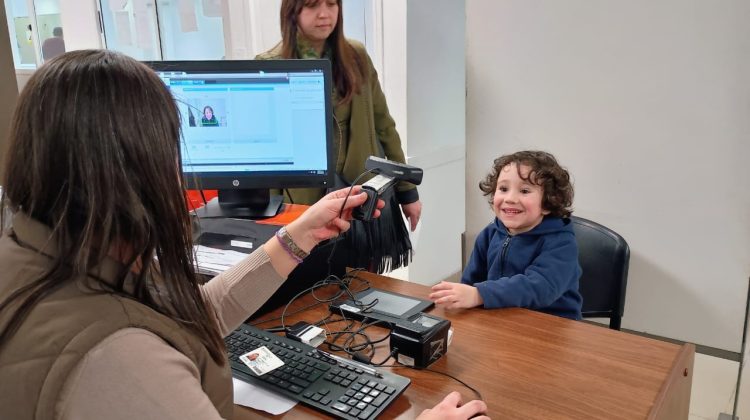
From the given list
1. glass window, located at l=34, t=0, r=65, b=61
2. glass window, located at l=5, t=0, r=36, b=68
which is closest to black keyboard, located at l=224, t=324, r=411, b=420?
glass window, located at l=34, t=0, r=65, b=61

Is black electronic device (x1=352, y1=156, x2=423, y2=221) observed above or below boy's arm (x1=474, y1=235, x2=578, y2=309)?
above

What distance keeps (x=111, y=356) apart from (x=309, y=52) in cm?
149

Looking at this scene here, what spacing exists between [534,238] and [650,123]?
0.77 m

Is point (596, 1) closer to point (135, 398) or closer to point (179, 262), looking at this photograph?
point (179, 262)

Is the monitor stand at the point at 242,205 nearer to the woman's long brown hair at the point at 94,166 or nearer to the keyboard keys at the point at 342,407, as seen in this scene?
the keyboard keys at the point at 342,407

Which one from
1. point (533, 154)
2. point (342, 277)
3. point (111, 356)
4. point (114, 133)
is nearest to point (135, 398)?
point (111, 356)

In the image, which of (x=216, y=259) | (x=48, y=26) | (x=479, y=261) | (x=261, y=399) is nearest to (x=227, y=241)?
(x=216, y=259)

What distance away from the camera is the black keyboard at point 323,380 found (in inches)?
38.9

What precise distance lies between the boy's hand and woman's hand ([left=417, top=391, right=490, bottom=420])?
16.1 inches

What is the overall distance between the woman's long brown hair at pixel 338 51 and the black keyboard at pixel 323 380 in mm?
1049

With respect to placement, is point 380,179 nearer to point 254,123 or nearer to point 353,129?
point 254,123

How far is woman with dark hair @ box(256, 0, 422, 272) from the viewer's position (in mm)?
1939

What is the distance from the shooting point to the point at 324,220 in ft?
4.02

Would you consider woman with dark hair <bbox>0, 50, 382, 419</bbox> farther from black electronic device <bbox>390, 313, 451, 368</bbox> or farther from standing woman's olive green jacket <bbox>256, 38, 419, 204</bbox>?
standing woman's olive green jacket <bbox>256, 38, 419, 204</bbox>
